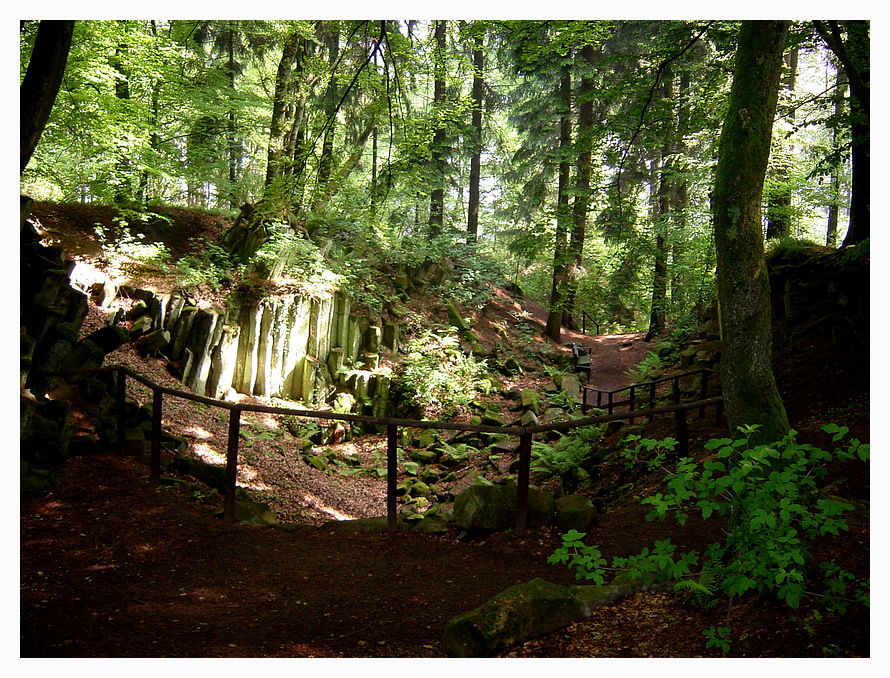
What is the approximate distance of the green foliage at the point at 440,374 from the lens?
465 inches

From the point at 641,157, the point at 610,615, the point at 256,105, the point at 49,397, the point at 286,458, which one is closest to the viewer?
the point at 610,615

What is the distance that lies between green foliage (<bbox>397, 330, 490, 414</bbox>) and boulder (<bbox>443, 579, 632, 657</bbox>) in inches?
331

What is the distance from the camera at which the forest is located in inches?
128

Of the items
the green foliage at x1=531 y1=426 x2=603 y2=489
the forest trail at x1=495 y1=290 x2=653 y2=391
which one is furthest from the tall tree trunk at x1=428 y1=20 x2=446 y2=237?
the green foliage at x1=531 y1=426 x2=603 y2=489

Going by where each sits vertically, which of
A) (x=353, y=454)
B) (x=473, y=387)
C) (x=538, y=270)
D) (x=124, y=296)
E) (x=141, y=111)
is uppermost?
(x=141, y=111)

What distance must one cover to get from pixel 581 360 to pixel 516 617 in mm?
12828

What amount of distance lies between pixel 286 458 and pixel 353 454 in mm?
1578

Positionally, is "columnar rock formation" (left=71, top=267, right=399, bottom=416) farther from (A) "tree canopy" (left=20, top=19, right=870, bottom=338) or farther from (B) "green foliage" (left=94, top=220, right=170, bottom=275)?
(A) "tree canopy" (left=20, top=19, right=870, bottom=338)

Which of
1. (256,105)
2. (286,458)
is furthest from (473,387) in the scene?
(256,105)

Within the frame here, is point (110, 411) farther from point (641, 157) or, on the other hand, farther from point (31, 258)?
point (641, 157)

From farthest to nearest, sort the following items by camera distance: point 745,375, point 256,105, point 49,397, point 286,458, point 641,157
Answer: point 641,157 → point 256,105 → point 286,458 → point 49,397 → point 745,375

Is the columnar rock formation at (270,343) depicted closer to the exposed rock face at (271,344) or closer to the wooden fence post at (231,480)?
the exposed rock face at (271,344)

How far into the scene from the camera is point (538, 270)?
2136cm

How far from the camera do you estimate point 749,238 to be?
170 inches
